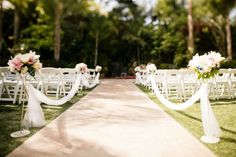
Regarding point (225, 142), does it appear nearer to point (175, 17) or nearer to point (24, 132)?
point (24, 132)

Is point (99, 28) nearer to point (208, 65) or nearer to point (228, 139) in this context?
point (208, 65)

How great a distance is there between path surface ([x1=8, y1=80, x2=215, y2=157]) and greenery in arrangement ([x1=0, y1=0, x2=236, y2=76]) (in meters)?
18.2

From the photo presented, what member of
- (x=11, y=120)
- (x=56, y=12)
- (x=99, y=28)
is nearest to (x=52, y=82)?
(x=11, y=120)

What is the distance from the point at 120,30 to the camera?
98.4 ft

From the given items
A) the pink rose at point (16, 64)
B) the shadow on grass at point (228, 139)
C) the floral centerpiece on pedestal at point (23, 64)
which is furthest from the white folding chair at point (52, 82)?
the shadow on grass at point (228, 139)

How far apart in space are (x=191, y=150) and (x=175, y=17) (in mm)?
26229

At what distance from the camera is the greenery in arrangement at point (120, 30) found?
976 inches

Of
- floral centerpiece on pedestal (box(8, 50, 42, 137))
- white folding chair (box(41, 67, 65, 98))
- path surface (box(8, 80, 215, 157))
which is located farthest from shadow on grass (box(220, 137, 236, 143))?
white folding chair (box(41, 67, 65, 98))

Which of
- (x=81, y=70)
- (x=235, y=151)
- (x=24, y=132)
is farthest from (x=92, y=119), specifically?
(x=81, y=70)

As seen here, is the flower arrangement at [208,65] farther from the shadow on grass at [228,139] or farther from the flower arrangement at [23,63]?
the flower arrangement at [23,63]

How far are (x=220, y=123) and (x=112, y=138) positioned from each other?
82.5 inches

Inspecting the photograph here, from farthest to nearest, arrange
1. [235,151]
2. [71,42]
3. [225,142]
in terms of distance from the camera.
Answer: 1. [71,42]
2. [225,142]
3. [235,151]

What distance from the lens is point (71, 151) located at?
3703mm

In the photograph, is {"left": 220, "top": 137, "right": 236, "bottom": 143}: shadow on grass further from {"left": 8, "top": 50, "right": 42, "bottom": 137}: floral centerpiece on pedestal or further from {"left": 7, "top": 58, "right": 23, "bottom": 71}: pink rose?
{"left": 7, "top": 58, "right": 23, "bottom": 71}: pink rose
